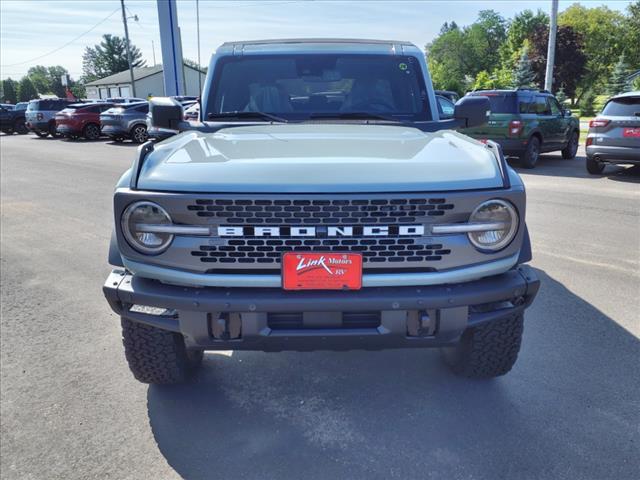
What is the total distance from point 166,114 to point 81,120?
2202 cm

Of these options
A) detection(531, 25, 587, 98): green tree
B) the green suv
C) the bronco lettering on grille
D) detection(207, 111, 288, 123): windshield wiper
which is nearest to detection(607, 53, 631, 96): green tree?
detection(531, 25, 587, 98): green tree

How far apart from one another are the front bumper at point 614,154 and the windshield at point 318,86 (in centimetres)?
777

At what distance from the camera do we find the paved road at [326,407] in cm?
252

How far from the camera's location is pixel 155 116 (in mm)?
3695

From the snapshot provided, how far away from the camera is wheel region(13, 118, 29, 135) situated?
3067 cm

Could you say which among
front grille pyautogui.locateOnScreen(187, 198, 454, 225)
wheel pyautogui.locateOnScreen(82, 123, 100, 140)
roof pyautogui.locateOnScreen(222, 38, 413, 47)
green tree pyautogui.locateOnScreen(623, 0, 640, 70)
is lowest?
wheel pyautogui.locateOnScreen(82, 123, 100, 140)

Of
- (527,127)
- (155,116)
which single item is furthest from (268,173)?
(527,127)

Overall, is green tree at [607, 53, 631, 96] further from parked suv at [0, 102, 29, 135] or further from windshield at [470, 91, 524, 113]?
parked suv at [0, 102, 29, 135]

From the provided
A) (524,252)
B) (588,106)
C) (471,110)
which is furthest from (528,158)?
(588,106)

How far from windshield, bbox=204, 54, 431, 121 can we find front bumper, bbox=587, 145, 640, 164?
306 inches

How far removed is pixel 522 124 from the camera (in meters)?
11.8

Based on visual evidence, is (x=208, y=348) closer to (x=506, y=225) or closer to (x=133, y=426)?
(x=133, y=426)

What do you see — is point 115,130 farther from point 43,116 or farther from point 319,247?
point 319,247

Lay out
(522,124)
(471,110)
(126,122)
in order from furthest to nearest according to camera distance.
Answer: (126,122) → (522,124) → (471,110)
